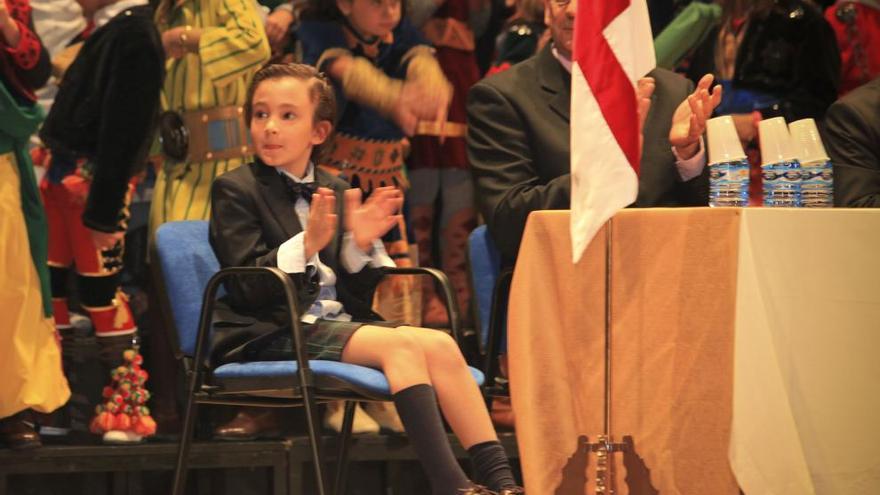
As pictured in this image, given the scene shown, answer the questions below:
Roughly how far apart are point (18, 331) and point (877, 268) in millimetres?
2475

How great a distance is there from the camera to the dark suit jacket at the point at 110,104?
4.49m

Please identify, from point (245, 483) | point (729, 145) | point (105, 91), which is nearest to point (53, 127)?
point (105, 91)

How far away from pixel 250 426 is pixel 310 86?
48.5 inches

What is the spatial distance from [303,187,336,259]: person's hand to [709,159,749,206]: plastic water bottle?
98 centimetres

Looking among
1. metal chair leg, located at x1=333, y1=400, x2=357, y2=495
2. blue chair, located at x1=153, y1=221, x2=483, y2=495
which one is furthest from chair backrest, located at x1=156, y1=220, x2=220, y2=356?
metal chair leg, located at x1=333, y1=400, x2=357, y2=495

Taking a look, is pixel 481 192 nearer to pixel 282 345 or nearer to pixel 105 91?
pixel 282 345

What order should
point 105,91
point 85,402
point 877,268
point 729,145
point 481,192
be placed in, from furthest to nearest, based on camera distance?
point 85,402, point 105,91, point 481,192, point 729,145, point 877,268

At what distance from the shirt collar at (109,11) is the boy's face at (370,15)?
72 cm

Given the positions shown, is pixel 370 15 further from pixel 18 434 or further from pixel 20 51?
pixel 18 434

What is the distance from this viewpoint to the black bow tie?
3.85 m

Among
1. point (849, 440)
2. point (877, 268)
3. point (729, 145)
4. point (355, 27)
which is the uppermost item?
point (355, 27)

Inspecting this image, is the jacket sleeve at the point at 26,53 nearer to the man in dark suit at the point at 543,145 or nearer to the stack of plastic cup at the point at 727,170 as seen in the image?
the man in dark suit at the point at 543,145

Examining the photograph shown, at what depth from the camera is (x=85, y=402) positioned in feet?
15.8

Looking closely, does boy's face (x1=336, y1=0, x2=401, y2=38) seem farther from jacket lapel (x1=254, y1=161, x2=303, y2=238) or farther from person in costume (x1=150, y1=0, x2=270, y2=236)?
jacket lapel (x1=254, y1=161, x2=303, y2=238)
